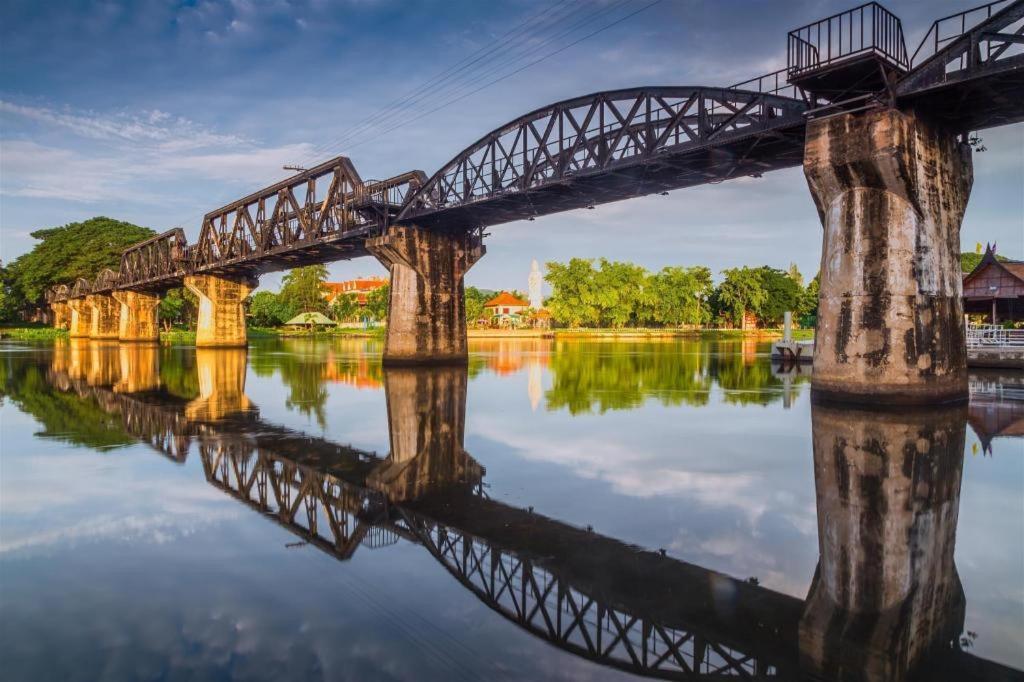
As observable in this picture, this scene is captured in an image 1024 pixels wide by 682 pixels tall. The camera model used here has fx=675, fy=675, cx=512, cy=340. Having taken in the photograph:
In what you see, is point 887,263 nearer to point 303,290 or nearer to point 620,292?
point 620,292

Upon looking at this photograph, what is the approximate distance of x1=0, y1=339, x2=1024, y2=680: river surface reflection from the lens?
17.3 ft

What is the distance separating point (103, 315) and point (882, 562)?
11612 centimetres

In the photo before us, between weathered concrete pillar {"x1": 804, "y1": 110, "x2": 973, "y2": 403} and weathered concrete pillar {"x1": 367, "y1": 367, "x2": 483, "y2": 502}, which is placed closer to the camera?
weathered concrete pillar {"x1": 367, "y1": 367, "x2": 483, "y2": 502}

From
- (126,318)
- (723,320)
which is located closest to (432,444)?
(126,318)

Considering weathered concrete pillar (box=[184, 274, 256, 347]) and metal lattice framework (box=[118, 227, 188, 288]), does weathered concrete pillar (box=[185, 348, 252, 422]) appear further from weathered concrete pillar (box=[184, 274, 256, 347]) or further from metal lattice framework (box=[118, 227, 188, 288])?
metal lattice framework (box=[118, 227, 188, 288])

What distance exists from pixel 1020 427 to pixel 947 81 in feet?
32.3

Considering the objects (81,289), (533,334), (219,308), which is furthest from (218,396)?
(533,334)

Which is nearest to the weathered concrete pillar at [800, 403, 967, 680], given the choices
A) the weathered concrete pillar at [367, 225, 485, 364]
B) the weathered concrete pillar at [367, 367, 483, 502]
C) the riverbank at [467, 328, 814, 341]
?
the weathered concrete pillar at [367, 367, 483, 502]

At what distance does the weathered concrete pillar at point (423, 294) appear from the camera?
1618 inches

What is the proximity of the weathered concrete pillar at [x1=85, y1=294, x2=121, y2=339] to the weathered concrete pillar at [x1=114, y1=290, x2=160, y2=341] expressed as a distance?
10.7 metres

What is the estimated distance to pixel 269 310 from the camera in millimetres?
136125

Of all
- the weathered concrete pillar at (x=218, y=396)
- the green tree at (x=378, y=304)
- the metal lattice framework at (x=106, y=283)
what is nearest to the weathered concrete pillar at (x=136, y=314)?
the metal lattice framework at (x=106, y=283)

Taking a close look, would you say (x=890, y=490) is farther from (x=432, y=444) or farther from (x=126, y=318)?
(x=126, y=318)

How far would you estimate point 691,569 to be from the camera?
7.12 meters
